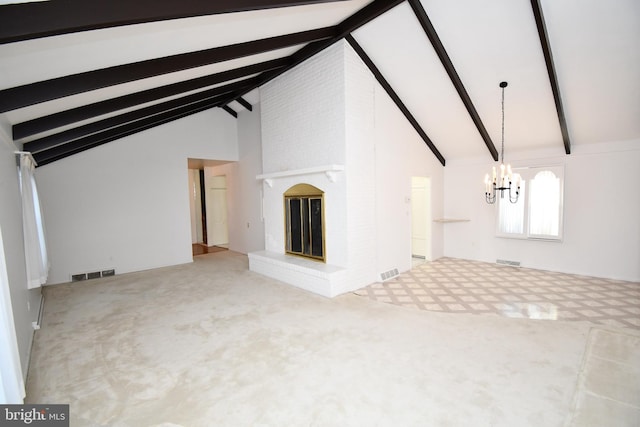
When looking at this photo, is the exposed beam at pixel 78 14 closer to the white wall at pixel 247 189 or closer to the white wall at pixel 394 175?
the white wall at pixel 394 175

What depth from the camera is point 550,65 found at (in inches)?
158

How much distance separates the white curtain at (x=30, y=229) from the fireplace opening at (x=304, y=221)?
3.75m

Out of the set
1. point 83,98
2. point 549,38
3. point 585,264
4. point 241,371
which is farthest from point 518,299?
point 83,98

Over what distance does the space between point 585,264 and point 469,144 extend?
10.2 feet

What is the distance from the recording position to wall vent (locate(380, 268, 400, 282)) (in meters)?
5.49

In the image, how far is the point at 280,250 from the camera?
6277 mm

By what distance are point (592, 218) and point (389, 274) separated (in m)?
3.82

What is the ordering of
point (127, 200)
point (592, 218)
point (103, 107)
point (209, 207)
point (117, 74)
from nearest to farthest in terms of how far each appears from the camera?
point (117, 74), point (103, 107), point (592, 218), point (127, 200), point (209, 207)

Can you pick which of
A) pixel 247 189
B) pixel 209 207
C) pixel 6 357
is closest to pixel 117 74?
pixel 6 357

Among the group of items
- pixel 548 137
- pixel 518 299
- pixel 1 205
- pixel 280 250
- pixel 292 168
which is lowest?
pixel 518 299

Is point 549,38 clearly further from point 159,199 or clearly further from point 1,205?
point 159,199

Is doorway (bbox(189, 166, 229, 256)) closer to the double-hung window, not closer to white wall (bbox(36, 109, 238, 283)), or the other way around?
white wall (bbox(36, 109, 238, 283))

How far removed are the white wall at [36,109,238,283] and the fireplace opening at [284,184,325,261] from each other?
2987mm

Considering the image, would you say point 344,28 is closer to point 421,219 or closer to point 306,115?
point 306,115
